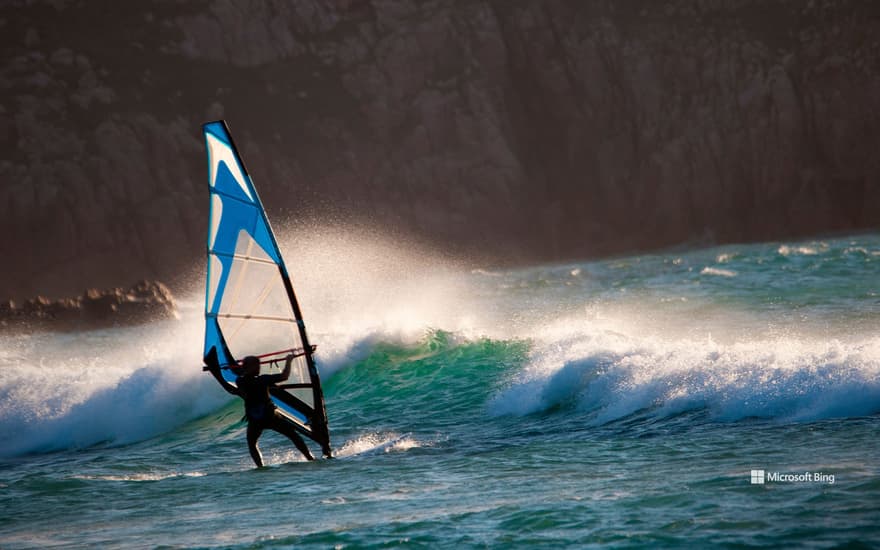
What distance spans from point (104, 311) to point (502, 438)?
21761 mm

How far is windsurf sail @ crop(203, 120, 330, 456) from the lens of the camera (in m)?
9.95

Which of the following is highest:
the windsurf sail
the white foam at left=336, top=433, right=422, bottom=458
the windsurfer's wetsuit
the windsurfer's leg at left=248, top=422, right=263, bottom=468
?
the windsurf sail

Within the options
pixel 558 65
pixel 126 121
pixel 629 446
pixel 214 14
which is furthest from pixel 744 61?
pixel 629 446

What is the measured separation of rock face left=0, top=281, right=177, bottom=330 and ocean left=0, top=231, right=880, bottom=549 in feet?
26.7

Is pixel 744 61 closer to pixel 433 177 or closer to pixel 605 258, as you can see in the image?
pixel 605 258

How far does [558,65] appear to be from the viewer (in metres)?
45.2

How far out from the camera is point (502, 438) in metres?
10.7

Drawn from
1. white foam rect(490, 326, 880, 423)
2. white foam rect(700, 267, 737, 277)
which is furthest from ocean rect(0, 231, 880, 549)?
white foam rect(700, 267, 737, 277)

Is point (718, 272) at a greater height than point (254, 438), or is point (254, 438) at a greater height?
point (718, 272)

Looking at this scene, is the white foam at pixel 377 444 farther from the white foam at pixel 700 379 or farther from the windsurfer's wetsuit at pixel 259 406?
the white foam at pixel 700 379

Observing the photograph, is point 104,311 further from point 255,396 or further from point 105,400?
point 255,396

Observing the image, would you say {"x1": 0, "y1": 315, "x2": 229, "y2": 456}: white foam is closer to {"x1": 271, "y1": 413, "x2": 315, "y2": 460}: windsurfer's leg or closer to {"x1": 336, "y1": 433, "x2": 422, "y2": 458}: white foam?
{"x1": 336, "y1": 433, "x2": 422, "y2": 458}: white foam

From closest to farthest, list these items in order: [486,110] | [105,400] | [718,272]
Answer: [105,400] → [718,272] → [486,110]

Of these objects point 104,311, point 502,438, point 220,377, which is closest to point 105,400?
point 220,377
